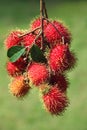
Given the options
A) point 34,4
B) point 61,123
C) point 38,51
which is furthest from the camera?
point 34,4

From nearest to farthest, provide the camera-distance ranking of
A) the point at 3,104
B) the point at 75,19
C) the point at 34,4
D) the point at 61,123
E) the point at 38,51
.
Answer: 1. the point at 38,51
2. the point at 61,123
3. the point at 3,104
4. the point at 75,19
5. the point at 34,4

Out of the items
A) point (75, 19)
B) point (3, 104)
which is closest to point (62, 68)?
A: point (3, 104)

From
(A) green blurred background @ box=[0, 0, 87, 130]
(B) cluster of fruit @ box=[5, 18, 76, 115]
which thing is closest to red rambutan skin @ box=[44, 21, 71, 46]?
(B) cluster of fruit @ box=[5, 18, 76, 115]

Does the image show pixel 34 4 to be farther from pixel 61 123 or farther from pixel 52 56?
pixel 52 56

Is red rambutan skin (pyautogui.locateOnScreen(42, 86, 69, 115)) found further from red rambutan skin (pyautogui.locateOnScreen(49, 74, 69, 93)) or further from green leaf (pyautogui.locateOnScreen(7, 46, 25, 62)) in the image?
green leaf (pyautogui.locateOnScreen(7, 46, 25, 62))

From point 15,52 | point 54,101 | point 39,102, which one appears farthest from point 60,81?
point 39,102

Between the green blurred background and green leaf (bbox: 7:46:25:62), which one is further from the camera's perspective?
the green blurred background
